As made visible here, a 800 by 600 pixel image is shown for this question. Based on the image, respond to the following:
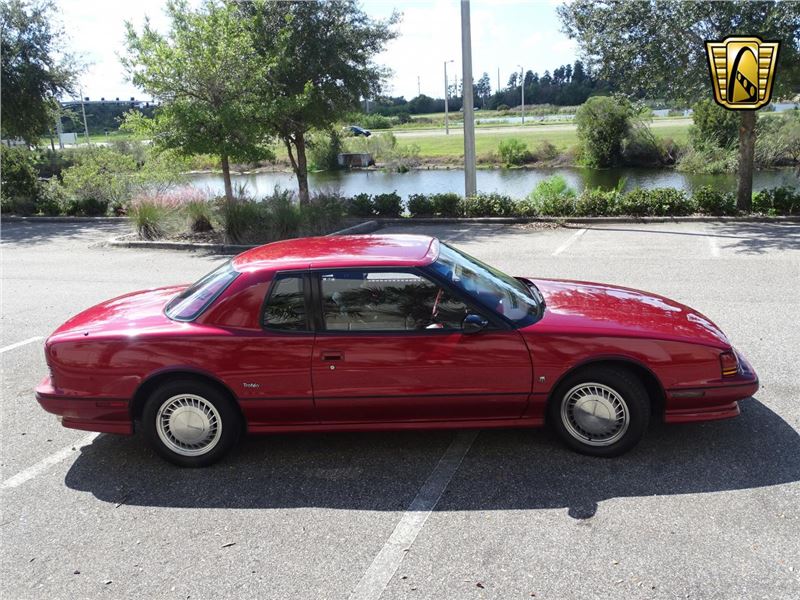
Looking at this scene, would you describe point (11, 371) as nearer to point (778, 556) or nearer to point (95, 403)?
point (95, 403)

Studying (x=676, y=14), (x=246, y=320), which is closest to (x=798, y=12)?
(x=676, y=14)

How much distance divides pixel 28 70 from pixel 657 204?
62.4 feet

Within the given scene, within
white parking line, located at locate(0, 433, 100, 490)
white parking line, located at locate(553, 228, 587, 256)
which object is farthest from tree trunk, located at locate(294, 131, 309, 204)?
white parking line, located at locate(0, 433, 100, 490)

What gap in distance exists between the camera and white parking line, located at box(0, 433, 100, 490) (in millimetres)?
4520

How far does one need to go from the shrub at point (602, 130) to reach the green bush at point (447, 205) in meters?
29.4

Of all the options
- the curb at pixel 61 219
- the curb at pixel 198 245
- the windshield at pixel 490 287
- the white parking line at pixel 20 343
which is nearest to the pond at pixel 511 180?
the curb at pixel 61 219

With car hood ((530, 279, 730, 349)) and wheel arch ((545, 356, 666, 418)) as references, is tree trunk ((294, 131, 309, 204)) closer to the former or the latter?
car hood ((530, 279, 730, 349))

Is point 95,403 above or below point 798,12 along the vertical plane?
below

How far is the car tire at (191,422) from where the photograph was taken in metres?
4.43

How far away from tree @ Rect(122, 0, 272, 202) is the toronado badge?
999 centimetres

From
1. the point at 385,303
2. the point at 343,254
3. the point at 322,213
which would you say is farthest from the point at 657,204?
the point at 385,303

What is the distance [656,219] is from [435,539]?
1331cm

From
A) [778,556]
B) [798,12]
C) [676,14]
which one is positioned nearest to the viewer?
[778,556]

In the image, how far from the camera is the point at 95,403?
4512mm
